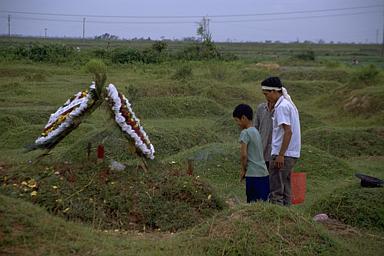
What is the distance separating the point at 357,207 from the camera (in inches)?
249

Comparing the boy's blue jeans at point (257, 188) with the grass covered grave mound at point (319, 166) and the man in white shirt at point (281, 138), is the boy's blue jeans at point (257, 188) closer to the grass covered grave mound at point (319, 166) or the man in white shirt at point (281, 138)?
the man in white shirt at point (281, 138)

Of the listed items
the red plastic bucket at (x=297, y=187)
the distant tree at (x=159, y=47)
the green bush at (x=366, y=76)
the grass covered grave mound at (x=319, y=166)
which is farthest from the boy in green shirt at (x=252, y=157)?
the distant tree at (x=159, y=47)

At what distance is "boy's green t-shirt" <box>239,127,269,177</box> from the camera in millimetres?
5609

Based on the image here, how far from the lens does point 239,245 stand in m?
4.66

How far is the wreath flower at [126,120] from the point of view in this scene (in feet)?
20.7

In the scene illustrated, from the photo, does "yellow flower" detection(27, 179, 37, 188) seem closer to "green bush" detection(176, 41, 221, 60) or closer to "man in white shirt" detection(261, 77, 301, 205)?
"man in white shirt" detection(261, 77, 301, 205)

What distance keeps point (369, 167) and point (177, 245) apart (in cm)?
658

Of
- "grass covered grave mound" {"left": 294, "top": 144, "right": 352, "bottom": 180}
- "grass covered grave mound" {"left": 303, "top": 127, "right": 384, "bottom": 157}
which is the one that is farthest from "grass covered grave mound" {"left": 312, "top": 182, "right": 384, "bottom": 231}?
"grass covered grave mound" {"left": 303, "top": 127, "right": 384, "bottom": 157}

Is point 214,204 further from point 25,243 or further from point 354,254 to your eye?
point 25,243

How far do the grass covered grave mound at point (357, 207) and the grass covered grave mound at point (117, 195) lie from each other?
4.12ft

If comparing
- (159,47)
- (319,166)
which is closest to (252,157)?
(319,166)

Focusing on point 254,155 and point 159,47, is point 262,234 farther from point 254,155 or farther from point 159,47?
point 159,47

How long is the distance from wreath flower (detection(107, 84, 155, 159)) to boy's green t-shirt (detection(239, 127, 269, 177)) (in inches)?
56.4

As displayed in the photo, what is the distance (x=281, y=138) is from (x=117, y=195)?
6.23 ft
